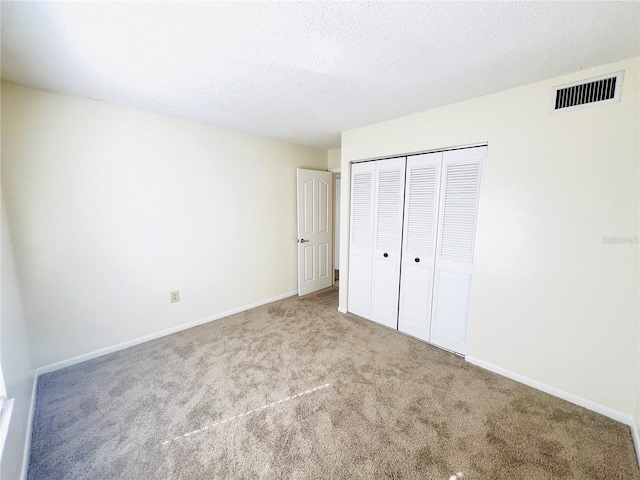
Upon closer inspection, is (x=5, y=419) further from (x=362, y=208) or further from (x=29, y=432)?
(x=362, y=208)

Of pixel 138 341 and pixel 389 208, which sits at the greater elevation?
pixel 389 208

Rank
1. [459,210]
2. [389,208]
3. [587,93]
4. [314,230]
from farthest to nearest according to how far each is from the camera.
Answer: [314,230], [389,208], [459,210], [587,93]

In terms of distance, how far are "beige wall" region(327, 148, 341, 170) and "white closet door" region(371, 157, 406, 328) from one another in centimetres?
149

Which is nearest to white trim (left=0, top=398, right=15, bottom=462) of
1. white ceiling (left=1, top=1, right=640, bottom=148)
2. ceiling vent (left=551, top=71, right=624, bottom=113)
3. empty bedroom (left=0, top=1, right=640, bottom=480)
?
empty bedroom (left=0, top=1, right=640, bottom=480)

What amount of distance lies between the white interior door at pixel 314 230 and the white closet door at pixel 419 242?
5.33 feet

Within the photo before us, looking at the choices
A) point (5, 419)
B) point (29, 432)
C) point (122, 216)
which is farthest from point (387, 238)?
point (29, 432)

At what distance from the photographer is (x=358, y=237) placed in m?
3.16

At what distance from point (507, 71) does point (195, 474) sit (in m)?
3.02

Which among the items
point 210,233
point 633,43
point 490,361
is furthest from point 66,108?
point 490,361

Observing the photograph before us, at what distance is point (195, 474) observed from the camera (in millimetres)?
1364

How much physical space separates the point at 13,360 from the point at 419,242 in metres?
3.06

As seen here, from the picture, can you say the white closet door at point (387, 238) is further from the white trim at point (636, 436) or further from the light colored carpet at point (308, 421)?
the white trim at point (636, 436)

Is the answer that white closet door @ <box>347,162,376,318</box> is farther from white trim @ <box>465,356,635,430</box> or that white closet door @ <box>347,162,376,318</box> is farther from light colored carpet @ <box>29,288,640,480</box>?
white trim @ <box>465,356,635,430</box>

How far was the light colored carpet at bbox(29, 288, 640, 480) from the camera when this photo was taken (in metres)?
1.41
